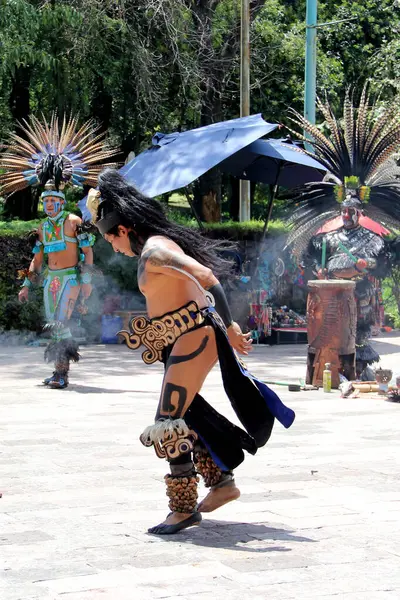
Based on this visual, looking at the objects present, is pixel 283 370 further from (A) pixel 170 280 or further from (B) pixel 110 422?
(A) pixel 170 280

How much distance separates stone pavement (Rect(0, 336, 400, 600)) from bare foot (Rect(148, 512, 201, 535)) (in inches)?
2.2

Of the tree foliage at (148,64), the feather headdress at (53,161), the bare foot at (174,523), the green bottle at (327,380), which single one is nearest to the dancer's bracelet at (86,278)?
the feather headdress at (53,161)

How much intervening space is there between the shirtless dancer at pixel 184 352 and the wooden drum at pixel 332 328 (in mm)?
5145

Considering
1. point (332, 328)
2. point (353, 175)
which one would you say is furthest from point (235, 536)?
point (353, 175)

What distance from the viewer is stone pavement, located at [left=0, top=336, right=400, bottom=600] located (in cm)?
468

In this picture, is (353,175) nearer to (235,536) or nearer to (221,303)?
(221,303)

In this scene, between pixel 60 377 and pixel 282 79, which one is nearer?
pixel 60 377

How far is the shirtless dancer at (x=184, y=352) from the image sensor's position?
219 inches

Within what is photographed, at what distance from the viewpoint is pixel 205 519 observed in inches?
233

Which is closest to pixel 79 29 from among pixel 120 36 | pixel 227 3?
pixel 120 36

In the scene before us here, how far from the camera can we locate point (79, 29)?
1917cm

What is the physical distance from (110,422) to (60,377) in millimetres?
2164

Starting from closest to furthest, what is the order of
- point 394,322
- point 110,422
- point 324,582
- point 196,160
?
point 324,582
point 110,422
point 196,160
point 394,322

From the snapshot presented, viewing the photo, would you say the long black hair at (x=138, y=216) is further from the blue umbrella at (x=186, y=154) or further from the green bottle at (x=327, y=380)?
the blue umbrella at (x=186, y=154)
